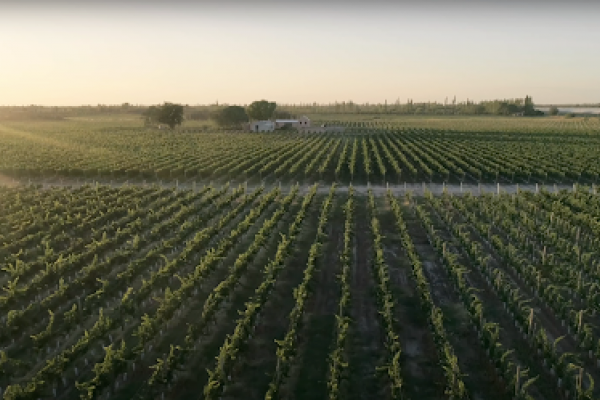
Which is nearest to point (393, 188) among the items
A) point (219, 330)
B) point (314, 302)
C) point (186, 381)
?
point (314, 302)

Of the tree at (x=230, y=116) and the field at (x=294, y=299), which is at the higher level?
the tree at (x=230, y=116)

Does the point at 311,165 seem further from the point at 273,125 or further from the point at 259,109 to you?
the point at 259,109

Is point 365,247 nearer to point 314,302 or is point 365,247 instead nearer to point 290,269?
point 290,269

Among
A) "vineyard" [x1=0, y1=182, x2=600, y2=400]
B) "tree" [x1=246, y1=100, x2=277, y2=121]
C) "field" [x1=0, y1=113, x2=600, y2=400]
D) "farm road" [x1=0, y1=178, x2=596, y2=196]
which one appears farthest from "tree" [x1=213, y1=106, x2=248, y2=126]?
"vineyard" [x1=0, y1=182, x2=600, y2=400]

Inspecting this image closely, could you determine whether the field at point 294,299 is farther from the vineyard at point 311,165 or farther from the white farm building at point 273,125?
the white farm building at point 273,125

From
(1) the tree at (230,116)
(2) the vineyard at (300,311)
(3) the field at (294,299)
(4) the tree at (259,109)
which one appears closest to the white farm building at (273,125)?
(1) the tree at (230,116)

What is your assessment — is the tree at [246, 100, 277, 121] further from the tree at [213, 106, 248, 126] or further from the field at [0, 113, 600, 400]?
the field at [0, 113, 600, 400]
